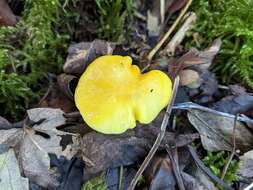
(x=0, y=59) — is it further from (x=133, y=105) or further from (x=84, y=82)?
(x=133, y=105)

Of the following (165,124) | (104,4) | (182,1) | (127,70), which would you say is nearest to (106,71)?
(127,70)

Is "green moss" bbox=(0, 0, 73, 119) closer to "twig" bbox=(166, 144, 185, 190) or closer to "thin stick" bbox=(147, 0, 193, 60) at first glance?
"thin stick" bbox=(147, 0, 193, 60)

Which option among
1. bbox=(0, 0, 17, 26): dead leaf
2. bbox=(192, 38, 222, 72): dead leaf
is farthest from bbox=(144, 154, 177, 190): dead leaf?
bbox=(0, 0, 17, 26): dead leaf

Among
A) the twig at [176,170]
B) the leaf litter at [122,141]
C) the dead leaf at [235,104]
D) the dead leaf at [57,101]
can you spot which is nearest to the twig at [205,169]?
the leaf litter at [122,141]

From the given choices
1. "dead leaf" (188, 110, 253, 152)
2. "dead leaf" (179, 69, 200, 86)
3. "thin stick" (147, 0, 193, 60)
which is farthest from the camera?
"thin stick" (147, 0, 193, 60)

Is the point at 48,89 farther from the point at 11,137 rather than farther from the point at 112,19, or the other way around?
the point at 112,19

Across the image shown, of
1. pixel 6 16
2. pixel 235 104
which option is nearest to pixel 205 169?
pixel 235 104

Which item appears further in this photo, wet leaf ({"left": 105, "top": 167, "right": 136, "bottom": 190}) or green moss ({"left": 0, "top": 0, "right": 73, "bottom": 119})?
green moss ({"left": 0, "top": 0, "right": 73, "bottom": 119})
